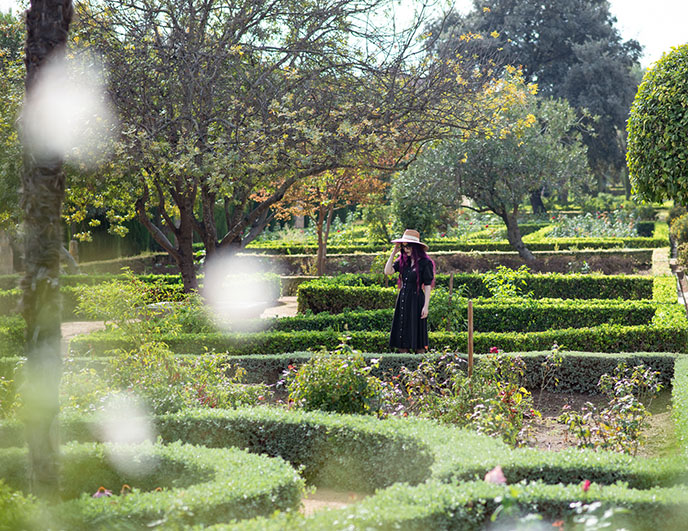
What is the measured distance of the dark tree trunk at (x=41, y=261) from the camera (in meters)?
3.45

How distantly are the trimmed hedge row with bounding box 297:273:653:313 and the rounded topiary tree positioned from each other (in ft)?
14.2

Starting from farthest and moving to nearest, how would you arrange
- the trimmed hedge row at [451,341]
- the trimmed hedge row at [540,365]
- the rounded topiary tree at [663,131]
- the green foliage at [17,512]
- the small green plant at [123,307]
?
the trimmed hedge row at [451,341] < the rounded topiary tree at [663,131] < the trimmed hedge row at [540,365] < the small green plant at [123,307] < the green foliage at [17,512]

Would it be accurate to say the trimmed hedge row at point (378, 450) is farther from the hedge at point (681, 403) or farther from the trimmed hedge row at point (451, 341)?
the trimmed hedge row at point (451, 341)

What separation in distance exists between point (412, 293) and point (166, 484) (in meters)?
4.03

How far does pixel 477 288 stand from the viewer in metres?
12.9

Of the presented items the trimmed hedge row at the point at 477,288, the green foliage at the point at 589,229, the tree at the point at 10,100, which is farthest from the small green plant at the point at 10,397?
the green foliage at the point at 589,229

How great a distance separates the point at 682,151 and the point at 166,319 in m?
6.26

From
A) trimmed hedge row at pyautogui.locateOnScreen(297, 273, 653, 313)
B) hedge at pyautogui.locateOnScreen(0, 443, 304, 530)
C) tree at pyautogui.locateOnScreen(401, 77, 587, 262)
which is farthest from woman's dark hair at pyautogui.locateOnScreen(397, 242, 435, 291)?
tree at pyautogui.locateOnScreen(401, 77, 587, 262)

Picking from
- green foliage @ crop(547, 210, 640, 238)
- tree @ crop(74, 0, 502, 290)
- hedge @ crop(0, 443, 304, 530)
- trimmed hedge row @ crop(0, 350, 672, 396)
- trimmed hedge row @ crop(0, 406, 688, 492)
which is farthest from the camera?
green foliage @ crop(547, 210, 640, 238)

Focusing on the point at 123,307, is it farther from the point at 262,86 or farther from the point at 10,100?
the point at 10,100

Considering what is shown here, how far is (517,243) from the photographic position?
57.1 feet

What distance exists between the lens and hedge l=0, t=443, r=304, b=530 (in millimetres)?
3180

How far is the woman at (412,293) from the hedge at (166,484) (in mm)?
3625

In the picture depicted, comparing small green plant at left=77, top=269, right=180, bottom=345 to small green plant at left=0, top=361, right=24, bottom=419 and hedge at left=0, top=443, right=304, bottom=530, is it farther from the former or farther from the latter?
hedge at left=0, top=443, right=304, bottom=530
